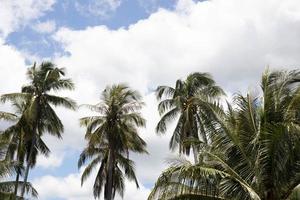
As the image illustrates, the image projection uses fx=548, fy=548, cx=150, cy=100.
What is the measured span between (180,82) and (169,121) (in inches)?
115

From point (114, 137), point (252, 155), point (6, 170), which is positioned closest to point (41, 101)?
point (114, 137)

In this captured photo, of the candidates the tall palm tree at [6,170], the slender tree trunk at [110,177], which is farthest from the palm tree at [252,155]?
the slender tree trunk at [110,177]

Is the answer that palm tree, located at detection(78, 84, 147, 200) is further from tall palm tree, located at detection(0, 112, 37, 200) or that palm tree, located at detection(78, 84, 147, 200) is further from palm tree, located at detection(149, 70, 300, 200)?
palm tree, located at detection(149, 70, 300, 200)

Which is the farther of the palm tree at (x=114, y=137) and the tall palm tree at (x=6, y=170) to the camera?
the palm tree at (x=114, y=137)

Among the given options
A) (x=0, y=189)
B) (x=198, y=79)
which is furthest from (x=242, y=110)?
(x=198, y=79)

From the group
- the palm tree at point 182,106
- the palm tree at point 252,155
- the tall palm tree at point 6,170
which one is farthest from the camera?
the palm tree at point 182,106

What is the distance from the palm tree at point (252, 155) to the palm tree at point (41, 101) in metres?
21.3

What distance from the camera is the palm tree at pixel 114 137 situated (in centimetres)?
3862

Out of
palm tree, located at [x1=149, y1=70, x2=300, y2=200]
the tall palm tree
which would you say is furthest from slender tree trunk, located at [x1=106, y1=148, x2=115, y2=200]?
palm tree, located at [x1=149, y1=70, x2=300, y2=200]

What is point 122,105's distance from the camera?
130 ft

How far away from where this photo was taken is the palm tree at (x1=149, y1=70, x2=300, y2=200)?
59.9 ft

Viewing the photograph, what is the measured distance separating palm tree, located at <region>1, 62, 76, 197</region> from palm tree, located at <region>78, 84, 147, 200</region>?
224cm

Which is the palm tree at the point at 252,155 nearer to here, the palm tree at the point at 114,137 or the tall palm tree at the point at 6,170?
the tall palm tree at the point at 6,170

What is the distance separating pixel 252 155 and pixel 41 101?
77.0 ft
